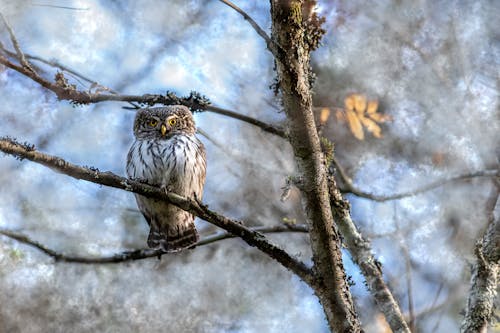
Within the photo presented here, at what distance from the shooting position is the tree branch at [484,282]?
3.15 meters

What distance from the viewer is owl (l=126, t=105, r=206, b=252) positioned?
13.2ft

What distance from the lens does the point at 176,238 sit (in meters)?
4.30

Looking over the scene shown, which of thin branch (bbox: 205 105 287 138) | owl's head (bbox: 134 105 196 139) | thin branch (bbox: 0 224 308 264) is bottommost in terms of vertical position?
thin branch (bbox: 0 224 308 264)

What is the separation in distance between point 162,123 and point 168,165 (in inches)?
18.5

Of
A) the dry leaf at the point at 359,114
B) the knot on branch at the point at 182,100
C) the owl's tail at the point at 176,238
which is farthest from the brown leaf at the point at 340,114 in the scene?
the owl's tail at the point at 176,238

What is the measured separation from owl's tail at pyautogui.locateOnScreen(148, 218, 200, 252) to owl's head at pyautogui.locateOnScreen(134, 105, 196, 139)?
682mm

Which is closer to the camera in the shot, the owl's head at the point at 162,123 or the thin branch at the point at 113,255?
the thin branch at the point at 113,255

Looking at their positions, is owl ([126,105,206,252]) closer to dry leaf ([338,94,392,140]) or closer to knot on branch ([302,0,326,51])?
dry leaf ([338,94,392,140])

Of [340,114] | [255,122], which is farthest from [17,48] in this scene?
[340,114]

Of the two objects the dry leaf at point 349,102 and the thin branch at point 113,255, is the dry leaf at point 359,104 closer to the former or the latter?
the dry leaf at point 349,102

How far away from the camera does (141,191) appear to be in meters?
2.70

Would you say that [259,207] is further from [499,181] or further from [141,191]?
[141,191]

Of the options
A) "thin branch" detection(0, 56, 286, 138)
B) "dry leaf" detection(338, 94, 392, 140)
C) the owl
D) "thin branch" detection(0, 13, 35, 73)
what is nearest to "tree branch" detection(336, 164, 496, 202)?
"dry leaf" detection(338, 94, 392, 140)

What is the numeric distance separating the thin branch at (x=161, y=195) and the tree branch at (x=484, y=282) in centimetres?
110
